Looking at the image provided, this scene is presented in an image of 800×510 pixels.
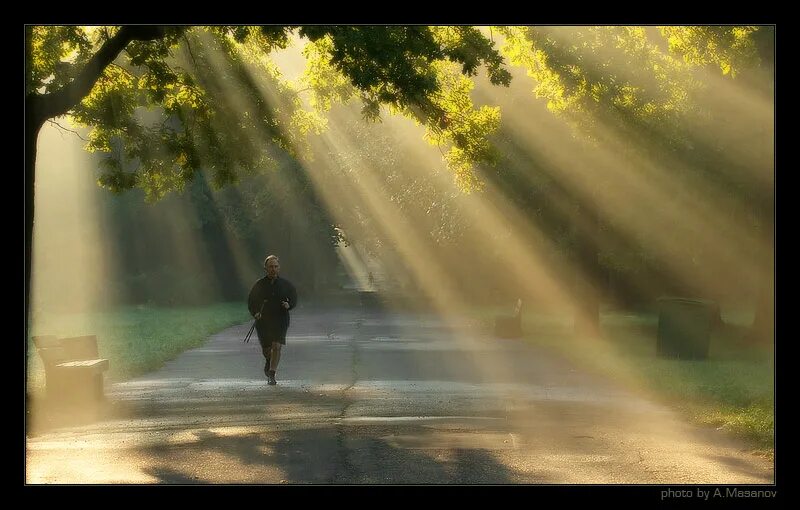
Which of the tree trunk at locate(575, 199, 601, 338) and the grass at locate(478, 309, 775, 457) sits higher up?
the tree trunk at locate(575, 199, 601, 338)

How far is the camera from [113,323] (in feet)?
126

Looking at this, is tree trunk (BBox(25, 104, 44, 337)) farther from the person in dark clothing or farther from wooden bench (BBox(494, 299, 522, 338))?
wooden bench (BBox(494, 299, 522, 338))

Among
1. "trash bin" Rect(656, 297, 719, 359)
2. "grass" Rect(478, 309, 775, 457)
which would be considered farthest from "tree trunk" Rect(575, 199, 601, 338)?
"trash bin" Rect(656, 297, 719, 359)

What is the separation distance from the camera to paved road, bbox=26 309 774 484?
29.4 feet

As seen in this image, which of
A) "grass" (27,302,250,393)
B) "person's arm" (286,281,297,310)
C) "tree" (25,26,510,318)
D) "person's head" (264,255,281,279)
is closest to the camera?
"tree" (25,26,510,318)

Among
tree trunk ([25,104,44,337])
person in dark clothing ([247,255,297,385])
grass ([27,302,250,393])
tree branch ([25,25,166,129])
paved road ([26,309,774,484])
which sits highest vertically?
tree branch ([25,25,166,129])

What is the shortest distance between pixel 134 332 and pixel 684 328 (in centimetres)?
1635

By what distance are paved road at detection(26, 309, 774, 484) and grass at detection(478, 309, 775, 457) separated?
1.40 ft

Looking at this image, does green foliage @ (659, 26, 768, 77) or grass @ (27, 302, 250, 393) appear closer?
green foliage @ (659, 26, 768, 77)

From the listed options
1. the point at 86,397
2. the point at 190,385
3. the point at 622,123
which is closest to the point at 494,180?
the point at 622,123

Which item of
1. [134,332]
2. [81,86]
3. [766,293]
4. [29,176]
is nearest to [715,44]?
[81,86]

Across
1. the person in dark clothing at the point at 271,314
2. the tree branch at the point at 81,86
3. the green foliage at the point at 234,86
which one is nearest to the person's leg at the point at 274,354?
the person in dark clothing at the point at 271,314

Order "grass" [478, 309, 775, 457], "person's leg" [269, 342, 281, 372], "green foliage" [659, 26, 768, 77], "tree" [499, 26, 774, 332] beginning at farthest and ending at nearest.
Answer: "tree" [499, 26, 774, 332] → "green foliage" [659, 26, 768, 77] → "person's leg" [269, 342, 281, 372] → "grass" [478, 309, 775, 457]

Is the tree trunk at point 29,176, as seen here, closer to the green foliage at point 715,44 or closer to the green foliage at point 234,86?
the green foliage at point 234,86
